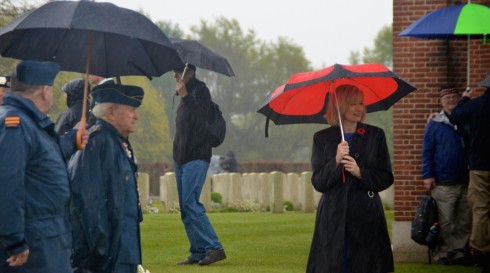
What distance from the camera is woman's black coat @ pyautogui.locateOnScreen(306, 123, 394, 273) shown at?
8531mm

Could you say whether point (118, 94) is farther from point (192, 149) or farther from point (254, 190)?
point (254, 190)

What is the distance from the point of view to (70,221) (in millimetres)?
6828

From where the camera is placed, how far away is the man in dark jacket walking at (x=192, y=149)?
12453 mm

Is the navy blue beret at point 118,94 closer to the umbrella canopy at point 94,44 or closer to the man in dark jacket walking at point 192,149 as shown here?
the umbrella canopy at point 94,44

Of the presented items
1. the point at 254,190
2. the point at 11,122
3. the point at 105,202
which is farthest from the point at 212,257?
the point at 254,190

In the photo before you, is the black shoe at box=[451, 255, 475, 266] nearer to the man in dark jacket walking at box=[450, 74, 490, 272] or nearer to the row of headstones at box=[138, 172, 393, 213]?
the man in dark jacket walking at box=[450, 74, 490, 272]

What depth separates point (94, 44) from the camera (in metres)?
8.39

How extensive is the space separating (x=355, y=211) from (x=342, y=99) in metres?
0.83

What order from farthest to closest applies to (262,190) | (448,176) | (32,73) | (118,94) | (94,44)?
1. (262,190)
2. (448,176)
3. (94,44)
4. (118,94)
5. (32,73)

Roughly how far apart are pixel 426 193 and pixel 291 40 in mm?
56954

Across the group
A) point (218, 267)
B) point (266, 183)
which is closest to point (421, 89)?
point (218, 267)

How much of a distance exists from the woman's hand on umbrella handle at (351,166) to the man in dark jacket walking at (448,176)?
507 centimetres

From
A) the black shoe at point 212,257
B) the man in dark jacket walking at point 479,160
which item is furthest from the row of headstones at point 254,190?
the man in dark jacket walking at point 479,160

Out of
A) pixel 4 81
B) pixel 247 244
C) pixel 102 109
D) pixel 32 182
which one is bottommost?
pixel 247 244
